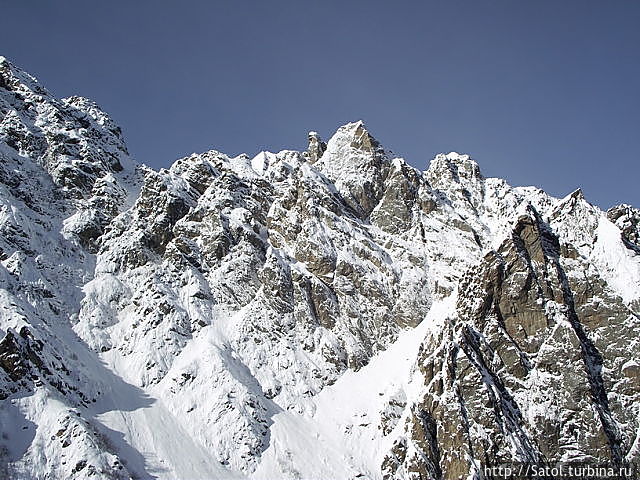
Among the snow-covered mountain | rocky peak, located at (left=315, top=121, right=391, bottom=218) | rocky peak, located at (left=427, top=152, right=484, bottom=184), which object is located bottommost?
the snow-covered mountain

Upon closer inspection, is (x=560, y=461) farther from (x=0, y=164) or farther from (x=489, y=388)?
(x=0, y=164)

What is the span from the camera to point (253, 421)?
93.8 metres

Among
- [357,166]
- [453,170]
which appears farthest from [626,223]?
[357,166]

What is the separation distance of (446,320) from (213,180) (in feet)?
253

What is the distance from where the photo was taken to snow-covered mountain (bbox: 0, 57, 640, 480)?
275ft

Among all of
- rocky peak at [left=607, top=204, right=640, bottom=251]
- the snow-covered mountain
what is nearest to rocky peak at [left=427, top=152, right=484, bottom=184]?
the snow-covered mountain

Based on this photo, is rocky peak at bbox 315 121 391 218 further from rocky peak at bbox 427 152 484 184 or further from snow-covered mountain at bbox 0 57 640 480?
rocky peak at bbox 427 152 484 184

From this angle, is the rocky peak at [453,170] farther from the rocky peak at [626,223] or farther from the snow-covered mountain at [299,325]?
the rocky peak at [626,223]

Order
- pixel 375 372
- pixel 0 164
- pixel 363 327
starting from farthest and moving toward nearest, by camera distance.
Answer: pixel 0 164 < pixel 363 327 < pixel 375 372

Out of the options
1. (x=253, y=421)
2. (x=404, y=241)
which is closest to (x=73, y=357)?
(x=253, y=421)

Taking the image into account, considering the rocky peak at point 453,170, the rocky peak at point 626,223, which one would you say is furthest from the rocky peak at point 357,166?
the rocky peak at point 626,223

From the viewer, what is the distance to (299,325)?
11256 centimetres

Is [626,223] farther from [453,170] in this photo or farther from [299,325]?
[299,325]

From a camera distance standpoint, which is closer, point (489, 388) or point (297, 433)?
point (489, 388)
